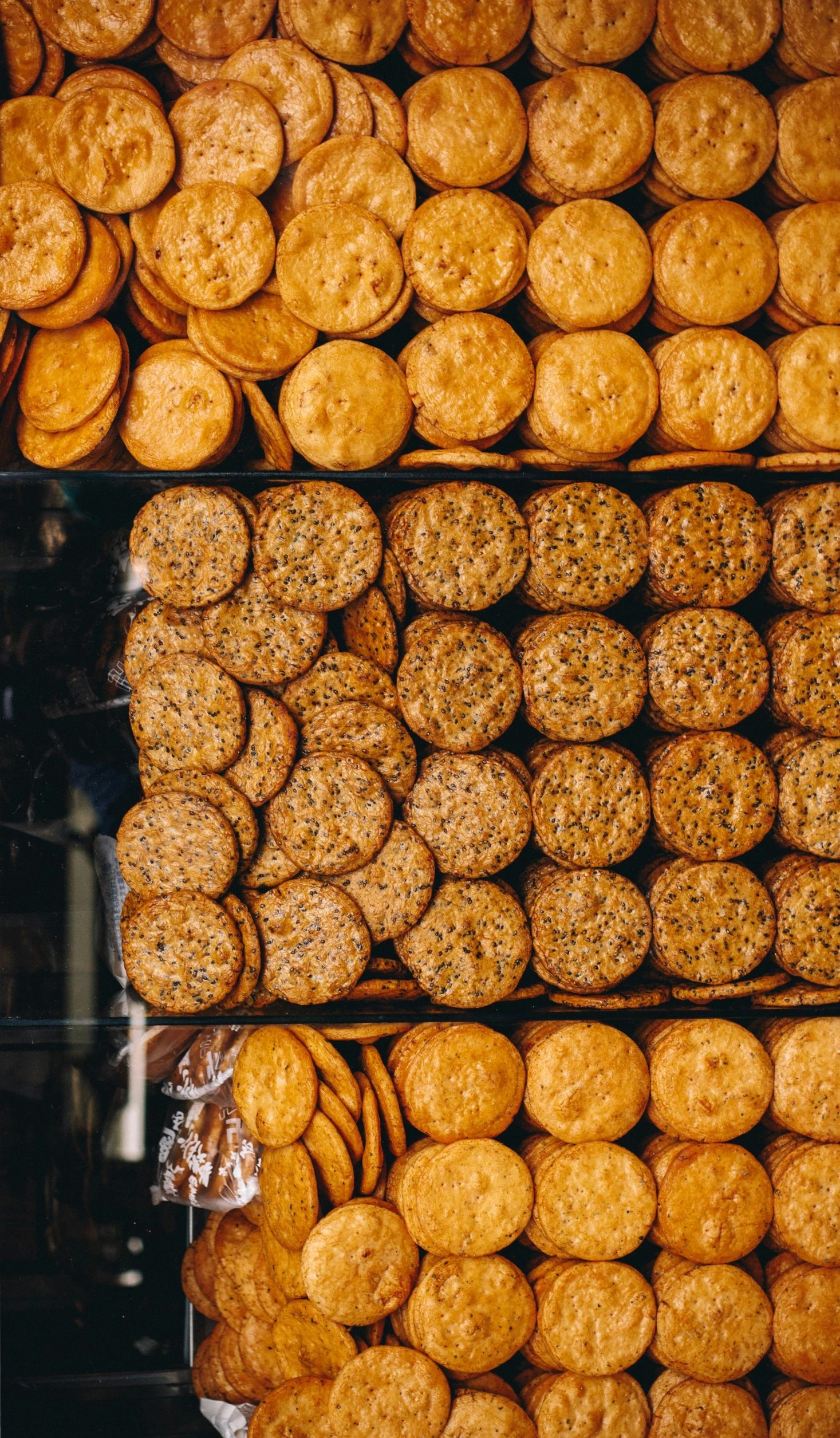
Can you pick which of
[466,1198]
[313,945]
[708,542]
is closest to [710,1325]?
[466,1198]

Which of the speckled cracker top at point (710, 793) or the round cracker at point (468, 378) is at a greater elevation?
the round cracker at point (468, 378)

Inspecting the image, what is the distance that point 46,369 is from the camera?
155 centimetres

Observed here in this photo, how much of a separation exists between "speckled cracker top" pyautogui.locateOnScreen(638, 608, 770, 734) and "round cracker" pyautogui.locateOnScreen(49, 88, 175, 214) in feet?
3.78

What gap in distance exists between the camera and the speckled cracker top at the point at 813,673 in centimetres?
162

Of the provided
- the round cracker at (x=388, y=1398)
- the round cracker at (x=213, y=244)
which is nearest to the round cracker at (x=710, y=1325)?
the round cracker at (x=388, y=1398)

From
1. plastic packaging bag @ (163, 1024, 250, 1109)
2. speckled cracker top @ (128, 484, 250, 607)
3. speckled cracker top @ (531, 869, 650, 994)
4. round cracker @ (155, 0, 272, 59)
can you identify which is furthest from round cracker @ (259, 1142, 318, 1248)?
round cracker @ (155, 0, 272, 59)

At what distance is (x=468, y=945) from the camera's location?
1.59m

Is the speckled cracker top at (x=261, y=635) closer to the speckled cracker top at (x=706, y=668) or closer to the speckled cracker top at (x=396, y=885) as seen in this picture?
the speckled cracker top at (x=396, y=885)

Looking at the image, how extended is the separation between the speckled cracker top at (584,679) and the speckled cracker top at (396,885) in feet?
1.03

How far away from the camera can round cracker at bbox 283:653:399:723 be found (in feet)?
5.26

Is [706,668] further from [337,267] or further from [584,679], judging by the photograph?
[337,267]

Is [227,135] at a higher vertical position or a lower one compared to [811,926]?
higher

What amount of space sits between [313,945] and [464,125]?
1.41m

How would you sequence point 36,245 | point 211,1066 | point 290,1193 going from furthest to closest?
1. point 211,1066
2. point 290,1193
3. point 36,245
